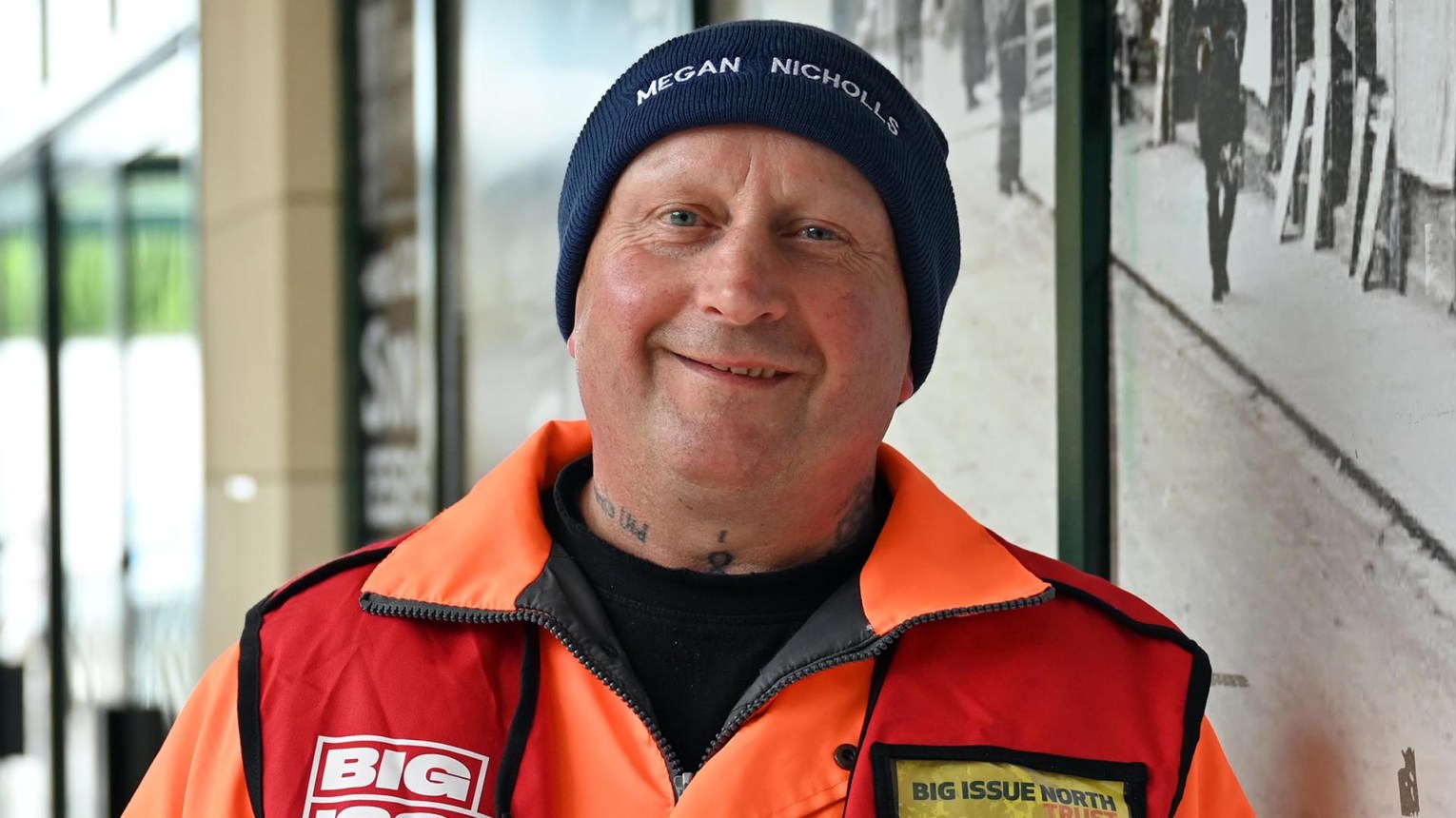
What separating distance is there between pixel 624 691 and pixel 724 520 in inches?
9.3

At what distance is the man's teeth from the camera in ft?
5.55

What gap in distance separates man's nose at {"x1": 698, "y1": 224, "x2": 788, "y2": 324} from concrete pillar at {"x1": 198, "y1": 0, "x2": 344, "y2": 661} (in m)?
3.69

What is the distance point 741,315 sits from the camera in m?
1.66

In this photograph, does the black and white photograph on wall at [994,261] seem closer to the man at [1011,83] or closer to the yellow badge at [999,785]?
the man at [1011,83]

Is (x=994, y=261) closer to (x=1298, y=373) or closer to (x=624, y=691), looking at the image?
(x=1298, y=373)

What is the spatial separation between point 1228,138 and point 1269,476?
1.42 ft

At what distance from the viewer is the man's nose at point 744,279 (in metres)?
1.66

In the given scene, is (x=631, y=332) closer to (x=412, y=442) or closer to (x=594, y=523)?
(x=594, y=523)

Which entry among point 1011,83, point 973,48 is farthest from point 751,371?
point 973,48

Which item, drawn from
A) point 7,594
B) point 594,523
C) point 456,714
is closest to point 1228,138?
point 594,523

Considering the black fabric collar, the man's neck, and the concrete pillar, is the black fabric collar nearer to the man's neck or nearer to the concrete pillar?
the man's neck

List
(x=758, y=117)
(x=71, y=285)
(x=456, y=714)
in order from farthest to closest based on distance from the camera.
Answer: (x=71, y=285) < (x=758, y=117) < (x=456, y=714)

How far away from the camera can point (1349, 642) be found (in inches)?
70.8

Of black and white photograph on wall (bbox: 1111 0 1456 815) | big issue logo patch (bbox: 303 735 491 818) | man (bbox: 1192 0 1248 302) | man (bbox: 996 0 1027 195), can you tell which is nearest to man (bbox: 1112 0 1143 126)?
black and white photograph on wall (bbox: 1111 0 1456 815)
